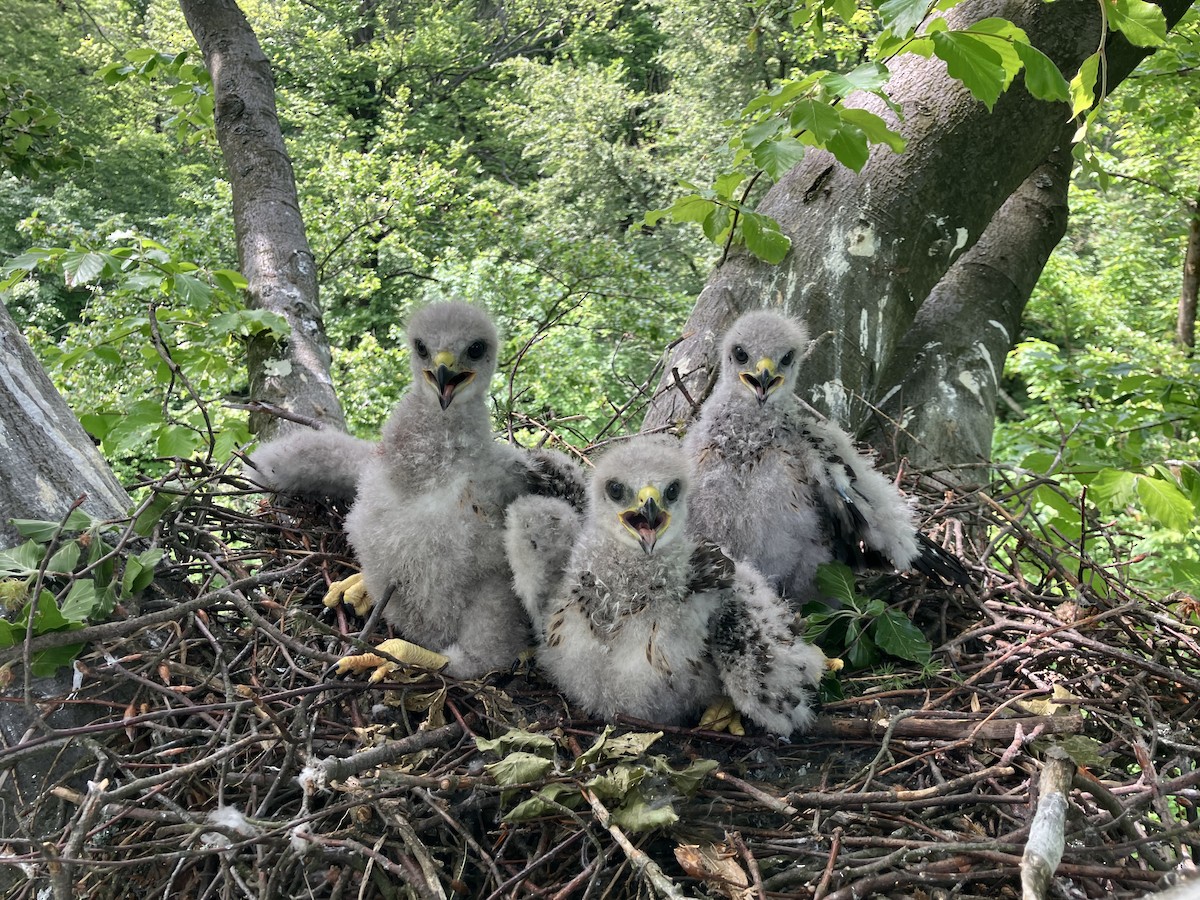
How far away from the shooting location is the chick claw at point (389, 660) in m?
2.16

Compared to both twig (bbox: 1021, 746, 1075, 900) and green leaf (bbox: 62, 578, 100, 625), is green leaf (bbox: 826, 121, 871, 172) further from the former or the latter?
green leaf (bbox: 62, 578, 100, 625)

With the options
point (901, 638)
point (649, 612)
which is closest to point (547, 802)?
point (649, 612)

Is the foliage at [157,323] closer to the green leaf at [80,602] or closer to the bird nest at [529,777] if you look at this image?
the green leaf at [80,602]

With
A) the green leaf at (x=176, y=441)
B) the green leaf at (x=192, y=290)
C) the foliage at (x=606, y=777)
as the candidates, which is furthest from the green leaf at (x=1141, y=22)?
the green leaf at (x=176, y=441)

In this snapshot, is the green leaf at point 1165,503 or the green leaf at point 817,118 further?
the green leaf at point 1165,503

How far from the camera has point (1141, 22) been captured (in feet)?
7.70

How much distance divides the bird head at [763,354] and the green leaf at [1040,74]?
1.03 m

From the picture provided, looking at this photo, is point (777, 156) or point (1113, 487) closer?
point (777, 156)

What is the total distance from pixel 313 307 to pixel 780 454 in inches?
102

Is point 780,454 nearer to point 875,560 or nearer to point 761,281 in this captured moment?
point 875,560

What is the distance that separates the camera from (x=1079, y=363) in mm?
5336

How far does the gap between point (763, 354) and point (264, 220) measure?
285cm

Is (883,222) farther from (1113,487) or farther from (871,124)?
(1113,487)

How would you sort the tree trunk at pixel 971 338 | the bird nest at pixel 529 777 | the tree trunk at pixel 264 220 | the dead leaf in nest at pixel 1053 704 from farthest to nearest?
the tree trunk at pixel 971 338 → the tree trunk at pixel 264 220 → the dead leaf in nest at pixel 1053 704 → the bird nest at pixel 529 777
